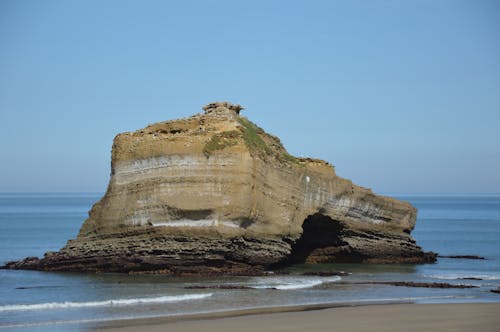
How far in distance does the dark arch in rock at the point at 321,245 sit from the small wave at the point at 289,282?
219 inches

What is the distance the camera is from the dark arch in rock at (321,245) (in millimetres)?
39312

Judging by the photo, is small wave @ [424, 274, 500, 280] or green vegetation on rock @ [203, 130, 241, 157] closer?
green vegetation on rock @ [203, 130, 241, 157]

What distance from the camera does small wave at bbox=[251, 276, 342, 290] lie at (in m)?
29.9

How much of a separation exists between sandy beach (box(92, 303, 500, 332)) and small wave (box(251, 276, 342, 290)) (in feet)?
16.2

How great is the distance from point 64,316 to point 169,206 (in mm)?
9707

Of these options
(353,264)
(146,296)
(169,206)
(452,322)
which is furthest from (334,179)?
(452,322)

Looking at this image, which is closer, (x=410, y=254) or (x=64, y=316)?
(x=64, y=316)

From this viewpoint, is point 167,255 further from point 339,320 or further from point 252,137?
point 339,320

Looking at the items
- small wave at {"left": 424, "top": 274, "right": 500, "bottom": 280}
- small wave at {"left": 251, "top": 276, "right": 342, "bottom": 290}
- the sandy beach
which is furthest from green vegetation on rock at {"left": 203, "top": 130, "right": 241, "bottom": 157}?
small wave at {"left": 424, "top": 274, "right": 500, "bottom": 280}

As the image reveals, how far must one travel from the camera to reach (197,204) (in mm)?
32094

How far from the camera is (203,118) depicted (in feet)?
114

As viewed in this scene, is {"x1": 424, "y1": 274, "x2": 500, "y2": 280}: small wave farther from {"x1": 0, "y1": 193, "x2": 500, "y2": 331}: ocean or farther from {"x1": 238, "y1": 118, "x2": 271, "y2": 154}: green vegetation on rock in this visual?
{"x1": 238, "y1": 118, "x2": 271, "y2": 154}: green vegetation on rock

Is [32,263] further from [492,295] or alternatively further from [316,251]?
[492,295]

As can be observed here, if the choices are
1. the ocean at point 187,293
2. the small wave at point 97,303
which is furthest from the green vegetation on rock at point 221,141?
the small wave at point 97,303
